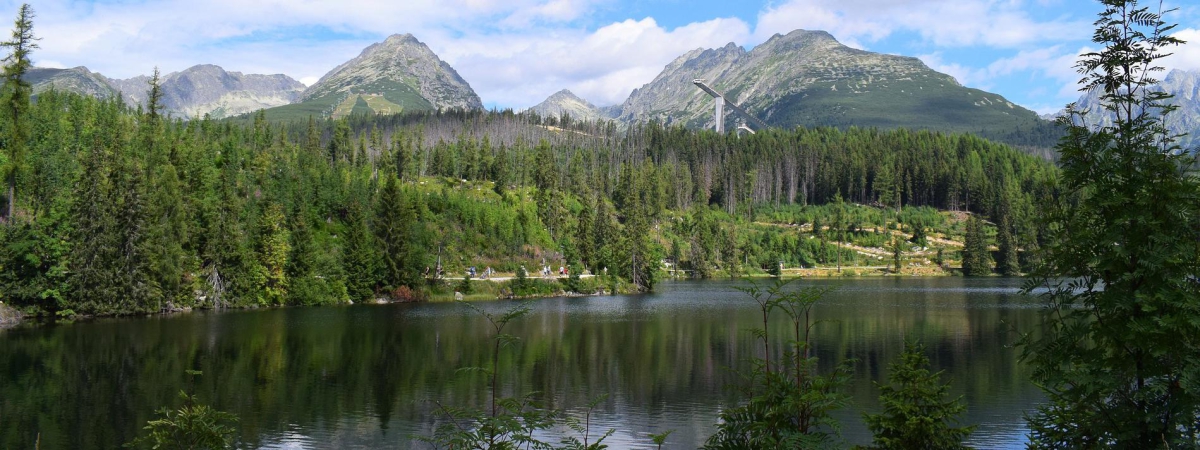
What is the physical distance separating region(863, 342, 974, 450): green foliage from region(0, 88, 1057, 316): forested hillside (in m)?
3.06

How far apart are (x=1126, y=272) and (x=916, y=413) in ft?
13.9

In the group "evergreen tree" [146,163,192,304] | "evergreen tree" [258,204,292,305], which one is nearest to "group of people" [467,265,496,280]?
"evergreen tree" [258,204,292,305]

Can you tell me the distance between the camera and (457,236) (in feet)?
338

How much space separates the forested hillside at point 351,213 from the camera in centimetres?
6397

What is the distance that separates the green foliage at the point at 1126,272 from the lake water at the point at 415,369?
1.31 meters

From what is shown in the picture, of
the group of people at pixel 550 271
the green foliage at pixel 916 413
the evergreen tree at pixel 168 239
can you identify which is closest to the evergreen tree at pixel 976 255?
the group of people at pixel 550 271

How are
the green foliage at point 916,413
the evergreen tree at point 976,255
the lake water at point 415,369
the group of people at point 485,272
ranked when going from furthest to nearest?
1. the evergreen tree at point 976,255
2. the group of people at point 485,272
3. the lake water at point 415,369
4. the green foliage at point 916,413

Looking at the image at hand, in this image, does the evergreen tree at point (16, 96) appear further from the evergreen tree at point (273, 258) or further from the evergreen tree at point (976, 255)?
the evergreen tree at point (976, 255)

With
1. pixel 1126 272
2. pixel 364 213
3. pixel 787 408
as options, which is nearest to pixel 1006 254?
pixel 364 213

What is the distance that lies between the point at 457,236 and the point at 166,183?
118 ft

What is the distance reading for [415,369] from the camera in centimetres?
3934

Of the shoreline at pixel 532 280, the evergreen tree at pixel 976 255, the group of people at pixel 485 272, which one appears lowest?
the shoreline at pixel 532 280

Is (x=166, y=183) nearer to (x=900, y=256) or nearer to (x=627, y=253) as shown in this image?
(x=627, y=253)

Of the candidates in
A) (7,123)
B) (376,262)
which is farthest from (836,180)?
(7,123)
